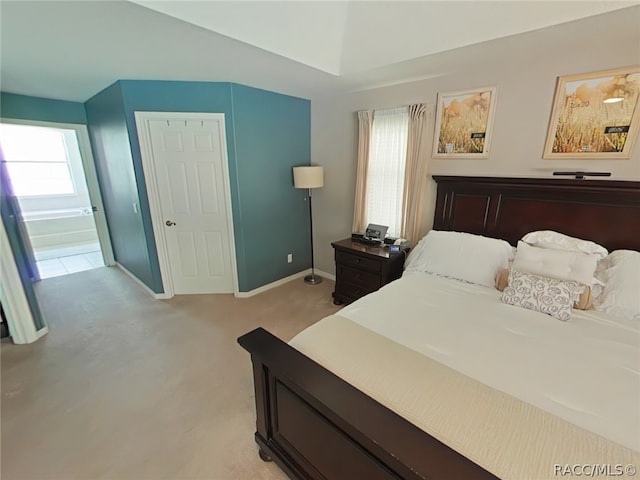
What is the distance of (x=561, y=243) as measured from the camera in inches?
76.4

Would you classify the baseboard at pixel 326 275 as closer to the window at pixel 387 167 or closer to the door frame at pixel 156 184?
the window at pixel 387 167

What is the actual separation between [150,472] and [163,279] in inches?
84.5

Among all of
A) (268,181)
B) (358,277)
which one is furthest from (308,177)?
(358,277)

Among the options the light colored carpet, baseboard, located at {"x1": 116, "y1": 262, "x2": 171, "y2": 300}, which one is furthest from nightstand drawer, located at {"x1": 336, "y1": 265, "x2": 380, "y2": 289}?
baseboard, located at {"x1": 116, "y1": 262, "x2": 171, "y2": 300}

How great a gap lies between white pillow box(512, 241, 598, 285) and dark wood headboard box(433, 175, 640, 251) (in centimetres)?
31

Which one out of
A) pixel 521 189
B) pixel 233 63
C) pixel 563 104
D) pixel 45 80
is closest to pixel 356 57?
pixel 233 63

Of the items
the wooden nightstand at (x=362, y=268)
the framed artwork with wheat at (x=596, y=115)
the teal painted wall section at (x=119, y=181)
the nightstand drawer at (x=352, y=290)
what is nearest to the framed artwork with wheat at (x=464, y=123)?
the framed artwork with wheat at (x=596, y=115)

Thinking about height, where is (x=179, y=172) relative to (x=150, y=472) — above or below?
above

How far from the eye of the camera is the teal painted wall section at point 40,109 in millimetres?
3096

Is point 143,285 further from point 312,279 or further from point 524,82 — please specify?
point 524,82

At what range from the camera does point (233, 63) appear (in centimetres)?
222

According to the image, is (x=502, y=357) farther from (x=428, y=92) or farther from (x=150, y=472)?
(x=428, y=92)

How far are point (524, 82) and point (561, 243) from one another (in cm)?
123
